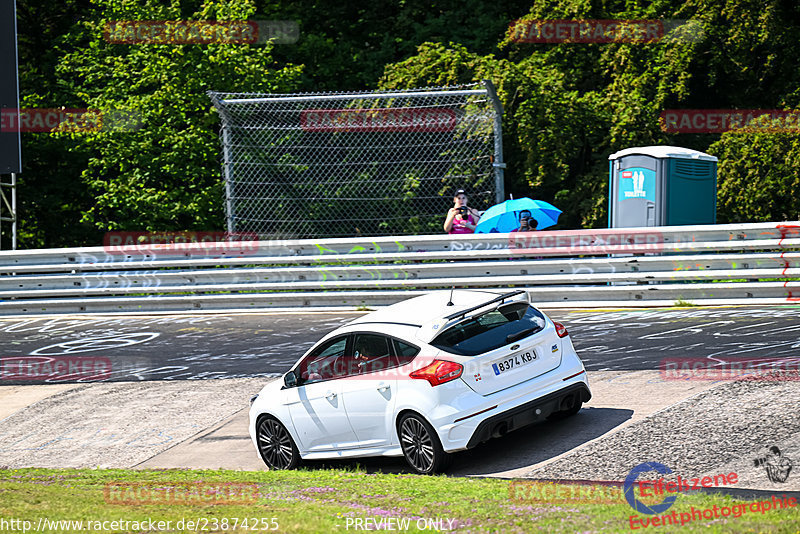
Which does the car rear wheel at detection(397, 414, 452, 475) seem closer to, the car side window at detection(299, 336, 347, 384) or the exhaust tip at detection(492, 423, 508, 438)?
the exhaust tip at detection(492, 423, 508, 438)

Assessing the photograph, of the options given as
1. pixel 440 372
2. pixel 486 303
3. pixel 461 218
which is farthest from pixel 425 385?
pixel 461 218

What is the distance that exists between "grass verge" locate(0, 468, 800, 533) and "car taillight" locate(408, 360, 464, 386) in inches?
33.3

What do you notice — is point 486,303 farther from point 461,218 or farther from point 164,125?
point 164,125

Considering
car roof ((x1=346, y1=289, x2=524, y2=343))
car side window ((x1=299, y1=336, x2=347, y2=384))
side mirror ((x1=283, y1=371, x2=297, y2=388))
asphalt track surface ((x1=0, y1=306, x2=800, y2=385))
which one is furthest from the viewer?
asphalt track surface ((x1=0, y1=306, x2=800, y2=385))

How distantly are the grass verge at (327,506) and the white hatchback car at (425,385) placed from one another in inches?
20.7

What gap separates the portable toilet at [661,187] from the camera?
15.4 meters

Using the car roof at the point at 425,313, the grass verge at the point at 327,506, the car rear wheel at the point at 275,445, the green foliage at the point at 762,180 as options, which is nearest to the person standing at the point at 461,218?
the car roof at the point at 425,313

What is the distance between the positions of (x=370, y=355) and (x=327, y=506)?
7.57ft

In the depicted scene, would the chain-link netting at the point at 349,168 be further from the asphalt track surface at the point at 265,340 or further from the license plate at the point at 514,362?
the license plate at the point at 514,362

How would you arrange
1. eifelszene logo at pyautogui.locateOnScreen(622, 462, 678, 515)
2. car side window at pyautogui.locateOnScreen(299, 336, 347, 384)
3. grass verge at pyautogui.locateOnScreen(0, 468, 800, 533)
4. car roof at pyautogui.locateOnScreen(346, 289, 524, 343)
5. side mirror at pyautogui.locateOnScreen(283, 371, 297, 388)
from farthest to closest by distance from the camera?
side mirror at pyautogui.locateOnScreen(283, 371, 297, 388)
car side window at pyautogui.locateOnScreen(299, 336, 347, 384)
car roof at pyautogui.locateOnScreen(346, 289, 524, 343)
eifelszene logo at pyautogui.locateOnScreen(622, 462, 678, 515)
grass verge at pyautogui.locateOnScreen(0, 468, 800, 533)

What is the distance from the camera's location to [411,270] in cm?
1570

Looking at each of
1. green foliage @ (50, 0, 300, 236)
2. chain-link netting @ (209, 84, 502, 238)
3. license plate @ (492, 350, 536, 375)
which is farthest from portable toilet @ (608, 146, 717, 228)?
green foliage @ (50, 0, 300, 236)

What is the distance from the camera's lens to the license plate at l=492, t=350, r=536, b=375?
344 inches

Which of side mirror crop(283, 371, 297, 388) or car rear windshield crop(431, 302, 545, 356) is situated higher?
car rear windshield crop(431, 302, 545, 356)
